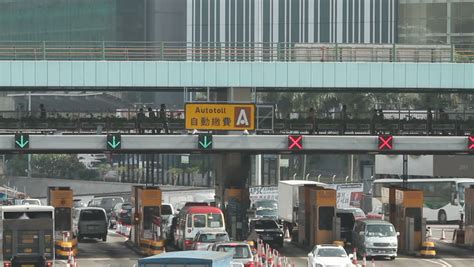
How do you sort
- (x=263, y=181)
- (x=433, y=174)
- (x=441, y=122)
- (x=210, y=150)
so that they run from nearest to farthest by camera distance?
1. (x=210, y=150)
2. (x=441, y=122)
3. (x=433, y=174)
4. (x=263, y=181)

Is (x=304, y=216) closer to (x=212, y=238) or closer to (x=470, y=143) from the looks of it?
(x=470, y=143)

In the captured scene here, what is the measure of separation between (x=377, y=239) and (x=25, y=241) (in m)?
15.5

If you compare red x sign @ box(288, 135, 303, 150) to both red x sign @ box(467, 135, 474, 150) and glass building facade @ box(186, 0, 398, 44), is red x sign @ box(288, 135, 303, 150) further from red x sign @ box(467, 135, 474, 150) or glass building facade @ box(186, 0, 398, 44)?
glass building facade @ box(186, 0, 398, 44)

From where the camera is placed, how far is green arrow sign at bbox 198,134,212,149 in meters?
54.7

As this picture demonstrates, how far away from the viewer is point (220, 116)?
55.4 m

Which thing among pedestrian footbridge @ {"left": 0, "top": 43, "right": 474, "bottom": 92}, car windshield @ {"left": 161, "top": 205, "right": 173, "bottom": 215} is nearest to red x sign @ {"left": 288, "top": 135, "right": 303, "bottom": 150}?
pedestrian footbridge @ {"left": 0, "top": 43, "right": 474, "bottom": 92}

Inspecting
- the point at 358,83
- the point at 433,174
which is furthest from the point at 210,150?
the point at 433,174

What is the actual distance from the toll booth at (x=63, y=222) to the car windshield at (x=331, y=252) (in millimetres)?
12403

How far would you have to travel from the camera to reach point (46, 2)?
503 feet

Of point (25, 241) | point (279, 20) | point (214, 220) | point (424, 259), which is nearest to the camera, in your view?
point (25, 241)

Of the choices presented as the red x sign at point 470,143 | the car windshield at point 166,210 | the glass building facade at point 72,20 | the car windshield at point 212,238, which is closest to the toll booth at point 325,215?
the red x sign at point 470,143

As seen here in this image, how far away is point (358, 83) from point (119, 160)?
344 feet

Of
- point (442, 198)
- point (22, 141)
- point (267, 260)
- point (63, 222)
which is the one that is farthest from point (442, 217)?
point (267, 260)

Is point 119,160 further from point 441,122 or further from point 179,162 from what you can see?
point 441,122
